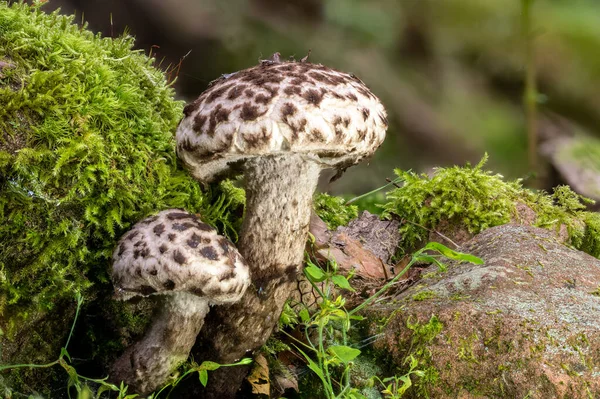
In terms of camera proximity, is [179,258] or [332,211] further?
[332,211]

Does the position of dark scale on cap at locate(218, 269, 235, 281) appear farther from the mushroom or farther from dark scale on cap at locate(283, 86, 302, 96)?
dark scale on cap at locate(283, 86, 302, 96)

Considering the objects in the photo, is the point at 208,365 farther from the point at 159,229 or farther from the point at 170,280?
the point at 159,229

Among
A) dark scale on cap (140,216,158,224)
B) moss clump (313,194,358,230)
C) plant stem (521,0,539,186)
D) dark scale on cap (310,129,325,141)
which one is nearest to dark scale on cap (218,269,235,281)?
Answer: dark scale on cap (140,216,158,224)

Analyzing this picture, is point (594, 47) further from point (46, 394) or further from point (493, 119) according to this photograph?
point (46, 394)

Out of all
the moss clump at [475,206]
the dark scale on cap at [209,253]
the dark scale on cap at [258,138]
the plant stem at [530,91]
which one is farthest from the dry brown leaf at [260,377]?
the plant stem at [530,91]

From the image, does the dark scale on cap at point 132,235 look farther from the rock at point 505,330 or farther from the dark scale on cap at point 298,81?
the rock at point 505,330

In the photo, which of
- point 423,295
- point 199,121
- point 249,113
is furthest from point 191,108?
point 423,295
